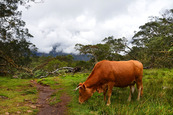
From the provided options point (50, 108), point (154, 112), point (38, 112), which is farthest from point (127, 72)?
point (38, 112)

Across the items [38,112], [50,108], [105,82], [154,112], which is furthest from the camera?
[105,82]

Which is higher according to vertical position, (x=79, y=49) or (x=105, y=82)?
(x=79, y=49)

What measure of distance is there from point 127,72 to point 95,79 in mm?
1646

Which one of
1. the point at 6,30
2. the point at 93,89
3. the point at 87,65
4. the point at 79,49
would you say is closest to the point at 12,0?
the point at 6,30

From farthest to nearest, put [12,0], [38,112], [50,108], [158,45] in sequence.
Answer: [12,0]
[158,45]
[50,108]
[38,112]

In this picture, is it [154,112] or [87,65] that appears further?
[87,65]

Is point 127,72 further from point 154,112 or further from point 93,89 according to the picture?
point 154,112

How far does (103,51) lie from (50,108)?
2989cm

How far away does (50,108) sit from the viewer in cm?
549

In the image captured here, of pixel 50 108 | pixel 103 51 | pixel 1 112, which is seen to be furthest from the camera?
pixel 103 51

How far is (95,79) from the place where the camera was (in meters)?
5.89

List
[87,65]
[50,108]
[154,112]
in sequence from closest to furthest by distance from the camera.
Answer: [154,112] → [50,108] → [87,65]

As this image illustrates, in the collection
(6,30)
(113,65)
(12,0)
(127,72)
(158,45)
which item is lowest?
(127,72)

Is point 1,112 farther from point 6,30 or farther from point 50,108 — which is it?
point 6,30
